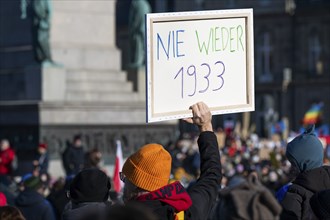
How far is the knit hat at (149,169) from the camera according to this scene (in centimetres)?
573

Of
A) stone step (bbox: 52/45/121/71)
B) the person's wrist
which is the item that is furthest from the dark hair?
stone step (bbox: 52/45/121/71)

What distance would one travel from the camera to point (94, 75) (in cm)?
2128

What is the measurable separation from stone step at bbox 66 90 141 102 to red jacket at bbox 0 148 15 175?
1.62 metres

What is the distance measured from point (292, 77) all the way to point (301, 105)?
7.04 feet

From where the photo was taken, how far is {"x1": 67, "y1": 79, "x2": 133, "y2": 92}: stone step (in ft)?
67.9

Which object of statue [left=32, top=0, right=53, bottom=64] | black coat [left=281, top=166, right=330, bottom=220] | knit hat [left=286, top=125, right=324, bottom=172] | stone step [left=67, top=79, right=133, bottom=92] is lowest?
black coat [left=281, top=166, right=330, bottom=220]

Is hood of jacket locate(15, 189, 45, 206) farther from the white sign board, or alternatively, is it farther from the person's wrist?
the person's wrist

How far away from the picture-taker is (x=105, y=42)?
21922mm

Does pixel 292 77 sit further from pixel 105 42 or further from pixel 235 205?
pixel 235 205

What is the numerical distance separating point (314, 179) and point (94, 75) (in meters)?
14.5

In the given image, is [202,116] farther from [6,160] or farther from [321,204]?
[6,160]

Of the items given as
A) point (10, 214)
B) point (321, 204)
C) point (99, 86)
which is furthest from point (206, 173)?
point (99, 86)

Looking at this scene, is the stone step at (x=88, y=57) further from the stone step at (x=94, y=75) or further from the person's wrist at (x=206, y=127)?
the person's wrist at (x=206, y=127)

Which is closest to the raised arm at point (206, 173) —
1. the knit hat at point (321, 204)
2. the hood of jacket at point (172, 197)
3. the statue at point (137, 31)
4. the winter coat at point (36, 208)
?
the hood of jacket at point (172, 197)
